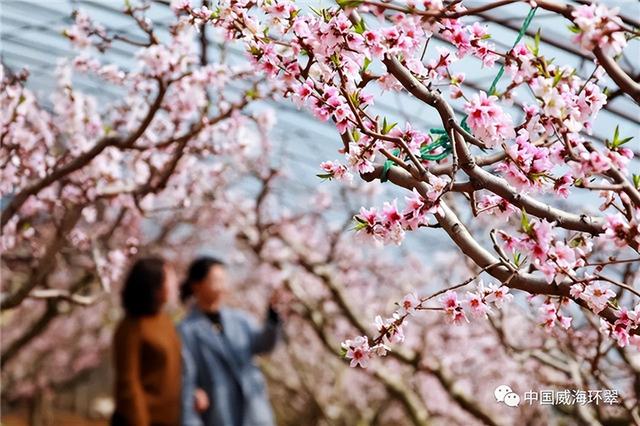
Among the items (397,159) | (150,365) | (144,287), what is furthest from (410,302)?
(150,365)

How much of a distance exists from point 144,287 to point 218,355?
80 centimetres

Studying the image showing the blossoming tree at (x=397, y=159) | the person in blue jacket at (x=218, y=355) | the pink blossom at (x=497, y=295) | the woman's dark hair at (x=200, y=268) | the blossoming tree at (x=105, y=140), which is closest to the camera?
the blossoming tree at (x=397, y=159)

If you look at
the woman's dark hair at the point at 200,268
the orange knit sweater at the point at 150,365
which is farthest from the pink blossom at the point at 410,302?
the woman's dark hair at the point at 200,268

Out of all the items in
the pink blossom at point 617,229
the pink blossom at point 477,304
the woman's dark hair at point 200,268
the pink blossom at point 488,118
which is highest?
the woman's dark hair at point 200,268

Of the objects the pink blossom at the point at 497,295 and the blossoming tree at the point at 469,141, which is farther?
the pink blossom at the point at 497,295

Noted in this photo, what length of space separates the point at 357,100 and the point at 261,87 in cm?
222

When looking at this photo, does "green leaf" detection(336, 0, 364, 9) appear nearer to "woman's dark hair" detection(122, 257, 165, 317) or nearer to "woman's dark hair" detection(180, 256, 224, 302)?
"woman's dark hair" detection(122, 257, 165, 317)

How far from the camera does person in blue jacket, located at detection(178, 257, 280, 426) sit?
220 inches

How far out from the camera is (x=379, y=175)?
2.31 meters

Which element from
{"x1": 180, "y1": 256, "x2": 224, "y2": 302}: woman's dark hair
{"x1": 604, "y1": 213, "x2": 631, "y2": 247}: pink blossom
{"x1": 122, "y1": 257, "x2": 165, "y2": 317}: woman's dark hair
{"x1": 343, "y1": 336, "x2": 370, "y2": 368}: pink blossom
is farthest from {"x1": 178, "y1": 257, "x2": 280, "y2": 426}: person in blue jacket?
{"x1": 604, "y1": 213, "x2": 631, "y2": 247}: pink blossom

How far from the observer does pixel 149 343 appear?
524cm

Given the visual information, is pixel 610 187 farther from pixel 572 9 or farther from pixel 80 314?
pixel 80 314

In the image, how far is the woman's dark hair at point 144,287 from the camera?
206 inches

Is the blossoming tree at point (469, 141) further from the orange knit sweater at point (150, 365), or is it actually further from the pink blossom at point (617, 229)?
the orange knit sweater at point (150, 365)
